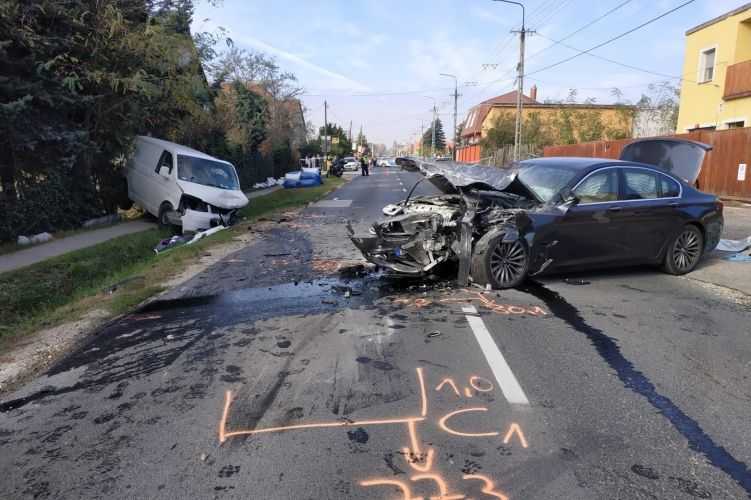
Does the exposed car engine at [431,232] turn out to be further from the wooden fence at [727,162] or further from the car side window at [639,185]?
the wooden fence at [727,162]

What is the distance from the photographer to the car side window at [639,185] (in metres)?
7.35

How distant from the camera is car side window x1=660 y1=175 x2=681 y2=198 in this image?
7.64 metres

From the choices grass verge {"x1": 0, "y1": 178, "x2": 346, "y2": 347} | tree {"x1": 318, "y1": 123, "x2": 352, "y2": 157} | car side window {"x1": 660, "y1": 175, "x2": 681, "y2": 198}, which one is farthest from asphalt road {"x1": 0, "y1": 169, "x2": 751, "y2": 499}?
tree {"x1": 318, "y1": 123, "x2": 352, "y2": 157}

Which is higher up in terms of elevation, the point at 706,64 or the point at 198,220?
the point at 706,64

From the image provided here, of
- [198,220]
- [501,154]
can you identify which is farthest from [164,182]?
[501,154]

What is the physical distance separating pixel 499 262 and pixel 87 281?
721 centimetres

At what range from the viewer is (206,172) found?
14.5 meters

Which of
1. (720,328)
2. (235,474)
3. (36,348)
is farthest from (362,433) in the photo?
(720,328)

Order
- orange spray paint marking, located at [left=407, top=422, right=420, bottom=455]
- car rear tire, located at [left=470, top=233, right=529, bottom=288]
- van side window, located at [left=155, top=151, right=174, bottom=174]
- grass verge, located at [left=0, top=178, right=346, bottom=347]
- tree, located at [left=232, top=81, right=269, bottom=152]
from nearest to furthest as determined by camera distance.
A: orange spray paint marking, located at [left=407, top=422, right=420, bottom=455], car rear tire, located at [left=470, top=233, right=529, bottom=288], grass verge, located at [left=0, top=178, right=346, bottom=347], van side window, located at [left=155, top=151, right=174, bottom=174], tree, located at [left=232, top=81, right=269, bottom=152]

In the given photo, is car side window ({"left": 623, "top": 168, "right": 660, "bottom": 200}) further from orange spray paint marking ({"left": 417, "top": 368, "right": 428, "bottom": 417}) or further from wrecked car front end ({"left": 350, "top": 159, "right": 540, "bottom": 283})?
orange spray paint marking ({"left": 417, "top": 368, "right": 428, "bottom": 417})

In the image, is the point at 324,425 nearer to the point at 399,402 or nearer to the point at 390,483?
the point at 399,402

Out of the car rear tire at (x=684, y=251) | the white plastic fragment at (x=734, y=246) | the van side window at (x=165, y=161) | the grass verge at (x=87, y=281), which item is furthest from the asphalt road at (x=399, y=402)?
the van side window at (x=165, y=161)

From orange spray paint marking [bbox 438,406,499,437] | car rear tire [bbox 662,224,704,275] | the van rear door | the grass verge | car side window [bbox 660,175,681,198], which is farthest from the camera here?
the van rear door

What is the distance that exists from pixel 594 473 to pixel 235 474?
199 centimetres
